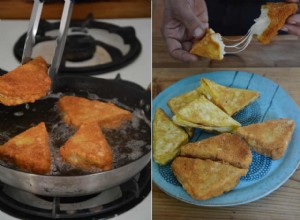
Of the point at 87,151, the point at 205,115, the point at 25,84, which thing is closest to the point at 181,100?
the point at 205,115

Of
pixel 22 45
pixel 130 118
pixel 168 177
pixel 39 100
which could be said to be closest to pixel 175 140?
pixel 168 177

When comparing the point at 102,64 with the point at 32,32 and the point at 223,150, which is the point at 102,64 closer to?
the point at 32,32

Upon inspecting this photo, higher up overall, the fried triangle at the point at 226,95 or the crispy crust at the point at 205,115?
the fried triangle at the point at 226,95

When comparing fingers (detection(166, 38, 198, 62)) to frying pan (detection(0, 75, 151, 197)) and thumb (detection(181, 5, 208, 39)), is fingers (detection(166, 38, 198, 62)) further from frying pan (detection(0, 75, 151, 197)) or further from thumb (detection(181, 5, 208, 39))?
frying pan (detection(0, 75, 151, 197))

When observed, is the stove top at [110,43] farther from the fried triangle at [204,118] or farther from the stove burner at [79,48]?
the fried triangle at [204,118]

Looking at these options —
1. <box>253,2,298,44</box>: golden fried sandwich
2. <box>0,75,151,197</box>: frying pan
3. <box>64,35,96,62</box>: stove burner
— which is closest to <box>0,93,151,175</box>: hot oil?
<box>0,75,151,197</box>: frying pan

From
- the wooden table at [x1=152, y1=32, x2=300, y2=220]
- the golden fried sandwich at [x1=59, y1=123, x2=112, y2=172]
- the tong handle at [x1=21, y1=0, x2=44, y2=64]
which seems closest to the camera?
the wooden table at [x1=152, y1=32, x2=300, y2=220]

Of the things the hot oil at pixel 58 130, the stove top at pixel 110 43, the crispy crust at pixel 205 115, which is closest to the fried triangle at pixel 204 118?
the crispy crust at pixel 205 115

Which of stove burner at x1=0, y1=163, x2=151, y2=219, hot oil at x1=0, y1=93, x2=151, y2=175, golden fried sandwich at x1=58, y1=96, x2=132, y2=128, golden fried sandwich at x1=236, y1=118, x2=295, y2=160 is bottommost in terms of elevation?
stove burner at x1=0, y1=163, x2=151, y2=219
